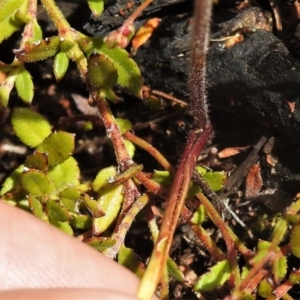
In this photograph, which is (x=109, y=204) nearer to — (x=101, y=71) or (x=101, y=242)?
(x=101, y=242)

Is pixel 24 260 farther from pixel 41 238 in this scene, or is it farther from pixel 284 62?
pixel 284 62

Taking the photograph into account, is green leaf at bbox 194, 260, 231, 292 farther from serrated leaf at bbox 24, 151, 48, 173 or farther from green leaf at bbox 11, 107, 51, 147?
green leaf at bbox 11, 107, 51, 147

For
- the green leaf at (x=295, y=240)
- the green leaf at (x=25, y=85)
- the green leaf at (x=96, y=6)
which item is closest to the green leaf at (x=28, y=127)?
the green leaf at (x=25, y=85)

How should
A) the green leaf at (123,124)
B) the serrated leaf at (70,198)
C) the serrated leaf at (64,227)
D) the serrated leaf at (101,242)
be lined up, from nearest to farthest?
the serrated leaf at (101,242) < the serrated leaf at (70,198) < the serrated leaf at (64,227) < the green leaf at (123,124)

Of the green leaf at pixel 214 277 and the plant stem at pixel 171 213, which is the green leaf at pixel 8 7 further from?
the green leaf at pixel 214 277

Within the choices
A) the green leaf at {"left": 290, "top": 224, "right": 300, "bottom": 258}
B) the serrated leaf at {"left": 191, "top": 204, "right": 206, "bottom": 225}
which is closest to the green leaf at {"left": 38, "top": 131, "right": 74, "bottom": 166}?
the serrated leaf at {"left": 191, "top": 204, "right": 206, "bottom": 225}

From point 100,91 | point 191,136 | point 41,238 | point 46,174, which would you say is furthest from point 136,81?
point 41,238

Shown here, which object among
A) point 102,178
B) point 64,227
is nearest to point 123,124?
point 102,178
